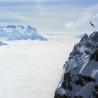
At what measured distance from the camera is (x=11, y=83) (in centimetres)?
3080

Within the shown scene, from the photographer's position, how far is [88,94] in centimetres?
1167

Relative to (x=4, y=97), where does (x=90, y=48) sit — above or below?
above

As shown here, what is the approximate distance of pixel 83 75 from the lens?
39.5 feet

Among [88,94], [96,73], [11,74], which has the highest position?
[96,73]

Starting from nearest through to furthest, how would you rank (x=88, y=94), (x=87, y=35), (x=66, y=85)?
(x=88, y=94)
(x=66, y=85)
(x=87, y=35)

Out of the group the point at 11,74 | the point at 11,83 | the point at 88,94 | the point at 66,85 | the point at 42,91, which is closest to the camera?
the point at 88,94

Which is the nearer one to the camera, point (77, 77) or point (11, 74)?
point (77, 77)

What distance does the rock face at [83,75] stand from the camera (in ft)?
38.4

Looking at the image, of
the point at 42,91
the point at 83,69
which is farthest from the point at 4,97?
the point at 83,69

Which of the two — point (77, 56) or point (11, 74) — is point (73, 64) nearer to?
point (77, 56)

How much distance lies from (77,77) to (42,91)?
12068 mm

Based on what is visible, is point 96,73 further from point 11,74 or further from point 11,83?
point 11,74

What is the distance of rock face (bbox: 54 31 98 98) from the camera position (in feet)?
38.4

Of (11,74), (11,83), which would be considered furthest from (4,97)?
(11,74)
